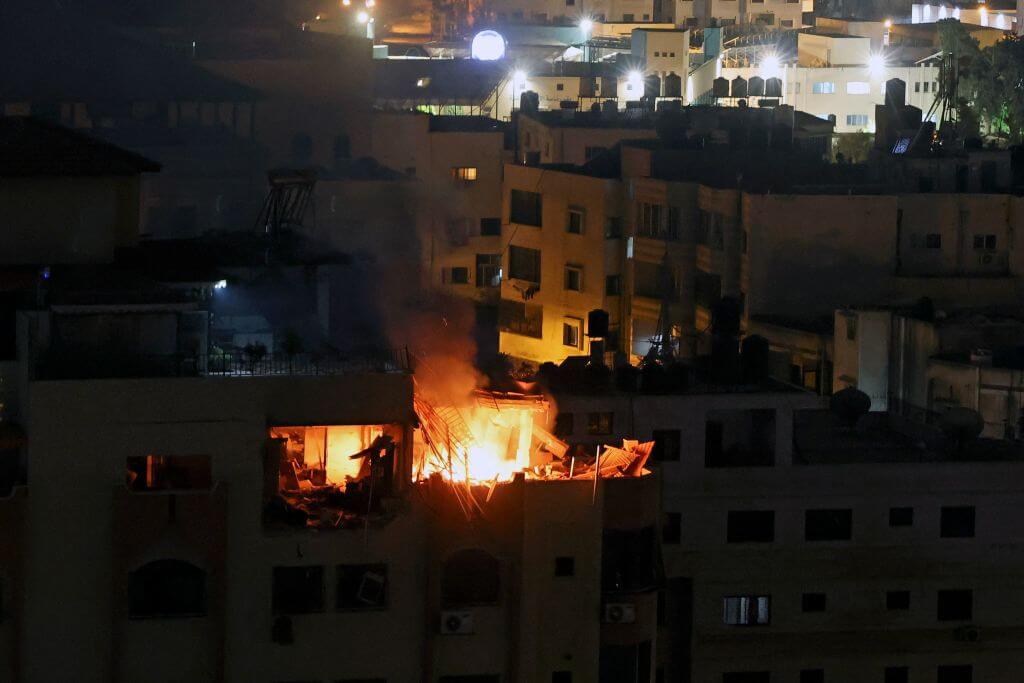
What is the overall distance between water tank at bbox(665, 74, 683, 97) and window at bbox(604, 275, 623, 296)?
72.0 feet

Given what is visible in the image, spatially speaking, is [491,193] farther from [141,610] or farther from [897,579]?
[141,610]

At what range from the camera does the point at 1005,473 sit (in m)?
26.8

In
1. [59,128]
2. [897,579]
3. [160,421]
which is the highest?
[59,128]

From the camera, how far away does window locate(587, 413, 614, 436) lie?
85.4 feet

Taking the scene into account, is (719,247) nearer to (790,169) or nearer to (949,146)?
(790,169)

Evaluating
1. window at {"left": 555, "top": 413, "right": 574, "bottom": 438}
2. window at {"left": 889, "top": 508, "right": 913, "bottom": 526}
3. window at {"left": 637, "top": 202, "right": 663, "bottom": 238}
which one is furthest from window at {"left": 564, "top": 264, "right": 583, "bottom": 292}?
window at {"left": 555, "top": 413, "right": 574, "bottom": 438}

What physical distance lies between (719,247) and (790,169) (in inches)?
114

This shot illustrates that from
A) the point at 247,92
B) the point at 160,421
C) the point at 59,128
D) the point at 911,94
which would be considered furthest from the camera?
the point at 911,94

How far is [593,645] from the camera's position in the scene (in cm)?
2250

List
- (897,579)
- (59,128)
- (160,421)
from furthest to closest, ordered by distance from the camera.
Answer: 1. (897,579)
2. (59,128)
3. (160,421)

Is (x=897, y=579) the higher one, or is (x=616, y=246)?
(x=616, y=246)

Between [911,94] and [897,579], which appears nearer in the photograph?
[897,579]

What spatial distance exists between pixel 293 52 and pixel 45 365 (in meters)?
26.7

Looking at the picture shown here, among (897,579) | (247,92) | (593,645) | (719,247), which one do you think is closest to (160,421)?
(593,645)
